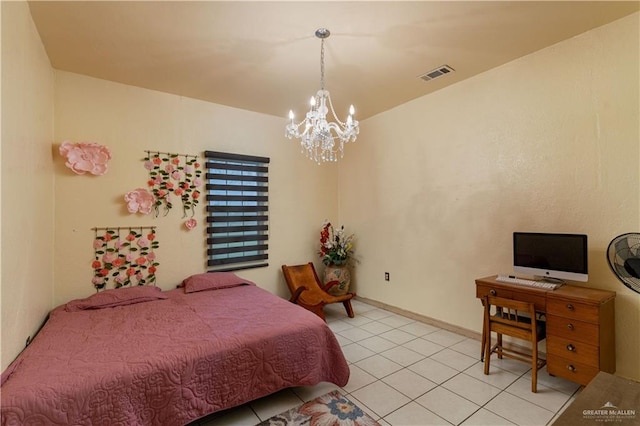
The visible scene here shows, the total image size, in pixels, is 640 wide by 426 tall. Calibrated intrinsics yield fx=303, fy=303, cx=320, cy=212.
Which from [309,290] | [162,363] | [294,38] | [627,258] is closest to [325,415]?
[162,363]

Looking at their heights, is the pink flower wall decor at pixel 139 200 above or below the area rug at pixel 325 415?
above

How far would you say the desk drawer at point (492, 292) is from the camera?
8.51 ft

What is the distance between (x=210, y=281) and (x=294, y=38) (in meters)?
2.60

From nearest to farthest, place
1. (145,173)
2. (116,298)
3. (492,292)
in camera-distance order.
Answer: (492,292) < (116,298) < (145,173)

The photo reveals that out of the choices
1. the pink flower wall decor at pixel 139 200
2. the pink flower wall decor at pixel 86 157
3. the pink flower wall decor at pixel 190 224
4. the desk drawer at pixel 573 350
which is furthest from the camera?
the pink flower wall decor at pixel 190 224

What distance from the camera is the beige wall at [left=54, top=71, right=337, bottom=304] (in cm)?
298

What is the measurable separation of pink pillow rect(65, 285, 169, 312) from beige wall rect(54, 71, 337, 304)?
30 centimetres

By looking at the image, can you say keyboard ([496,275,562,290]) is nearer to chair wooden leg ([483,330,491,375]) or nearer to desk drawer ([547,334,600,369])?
desk drawer ([547,334,600,369])

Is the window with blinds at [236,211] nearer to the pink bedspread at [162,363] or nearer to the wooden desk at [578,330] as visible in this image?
the pink bedspread at [162,363]

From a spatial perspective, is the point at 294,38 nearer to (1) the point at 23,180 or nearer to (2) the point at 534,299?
(1) the point at 23,180

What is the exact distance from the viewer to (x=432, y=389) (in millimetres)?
2377

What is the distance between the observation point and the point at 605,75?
7.88ft

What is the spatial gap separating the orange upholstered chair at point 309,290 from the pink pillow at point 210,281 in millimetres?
675

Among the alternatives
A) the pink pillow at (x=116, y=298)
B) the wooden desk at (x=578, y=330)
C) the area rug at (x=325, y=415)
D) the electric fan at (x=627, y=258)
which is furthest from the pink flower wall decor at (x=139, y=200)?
the electric fan at (x=627, y=258)
